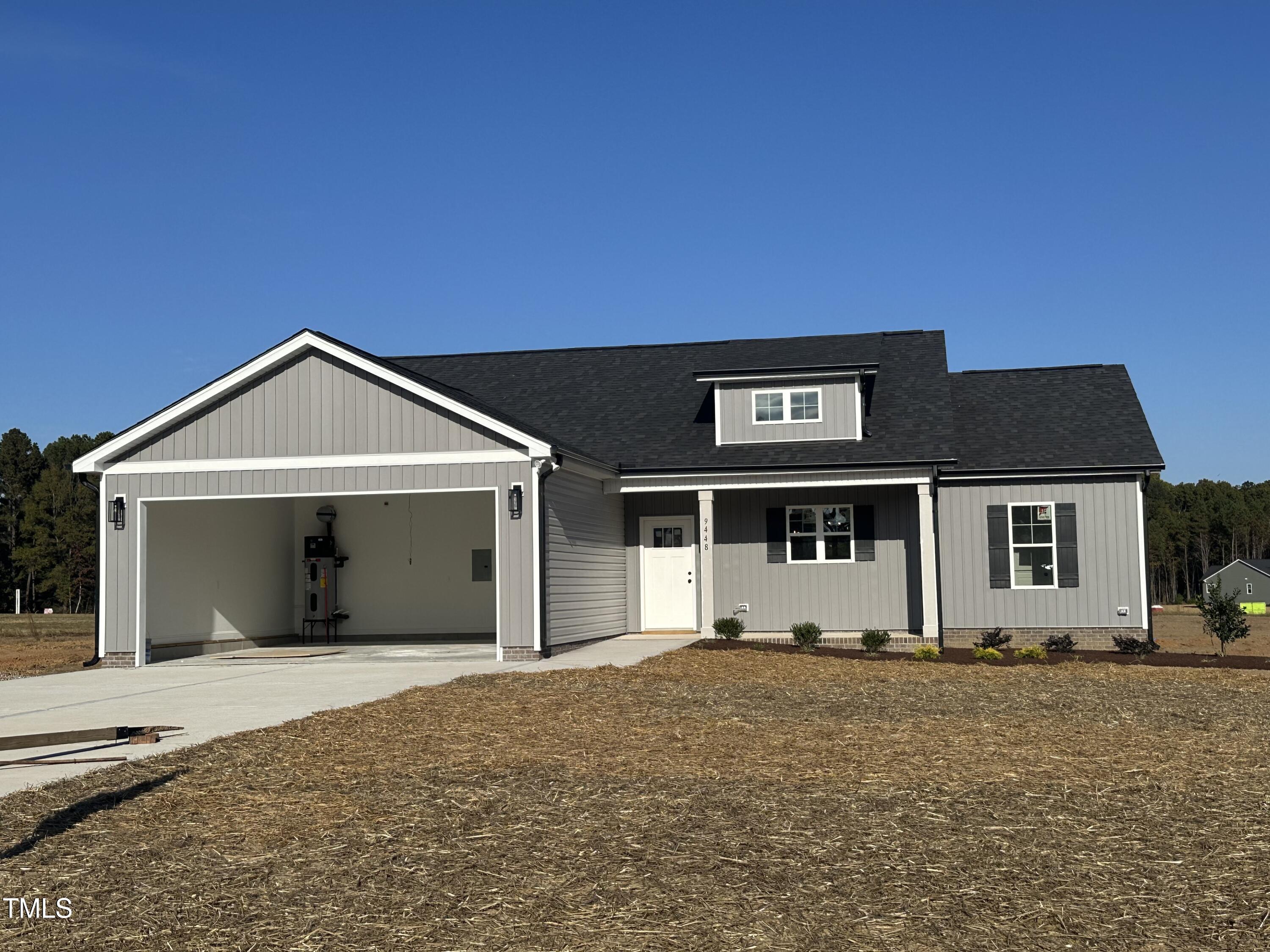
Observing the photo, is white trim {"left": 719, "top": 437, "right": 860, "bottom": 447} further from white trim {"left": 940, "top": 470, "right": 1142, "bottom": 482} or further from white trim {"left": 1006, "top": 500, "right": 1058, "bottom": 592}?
white trim {"left": 1006, "top": 500, "right": 1058, "bottom": 592}

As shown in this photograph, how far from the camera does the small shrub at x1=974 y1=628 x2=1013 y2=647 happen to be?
61.1 ft

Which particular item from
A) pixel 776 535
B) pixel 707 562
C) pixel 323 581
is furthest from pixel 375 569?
pixel 776 535

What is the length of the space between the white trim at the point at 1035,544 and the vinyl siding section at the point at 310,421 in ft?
30.0

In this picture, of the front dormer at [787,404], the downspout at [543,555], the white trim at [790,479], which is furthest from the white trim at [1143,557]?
the downspout at [543,555]

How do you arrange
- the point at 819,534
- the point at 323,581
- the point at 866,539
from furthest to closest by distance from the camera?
the point at 323,581 → the point at 819,534 → the point at 866,539

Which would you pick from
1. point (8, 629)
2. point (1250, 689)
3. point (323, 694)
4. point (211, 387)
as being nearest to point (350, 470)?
point (211, 387)

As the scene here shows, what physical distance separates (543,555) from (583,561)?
7.22 ft

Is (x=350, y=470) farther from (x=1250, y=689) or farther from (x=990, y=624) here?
(x=1250, y=689)

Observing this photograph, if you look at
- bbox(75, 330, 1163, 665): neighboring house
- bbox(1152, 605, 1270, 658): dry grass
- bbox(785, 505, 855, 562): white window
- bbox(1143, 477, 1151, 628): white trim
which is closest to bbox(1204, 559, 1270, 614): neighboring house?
bbox(1152, 605, 1270, 658): dry grass

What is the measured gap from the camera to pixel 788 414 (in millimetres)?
21156

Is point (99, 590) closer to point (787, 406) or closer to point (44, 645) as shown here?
point (44, 645)

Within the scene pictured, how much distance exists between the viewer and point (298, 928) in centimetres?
493

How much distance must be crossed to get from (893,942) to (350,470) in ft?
45.3

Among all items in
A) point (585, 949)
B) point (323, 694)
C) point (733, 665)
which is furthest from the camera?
point (733, 665)
